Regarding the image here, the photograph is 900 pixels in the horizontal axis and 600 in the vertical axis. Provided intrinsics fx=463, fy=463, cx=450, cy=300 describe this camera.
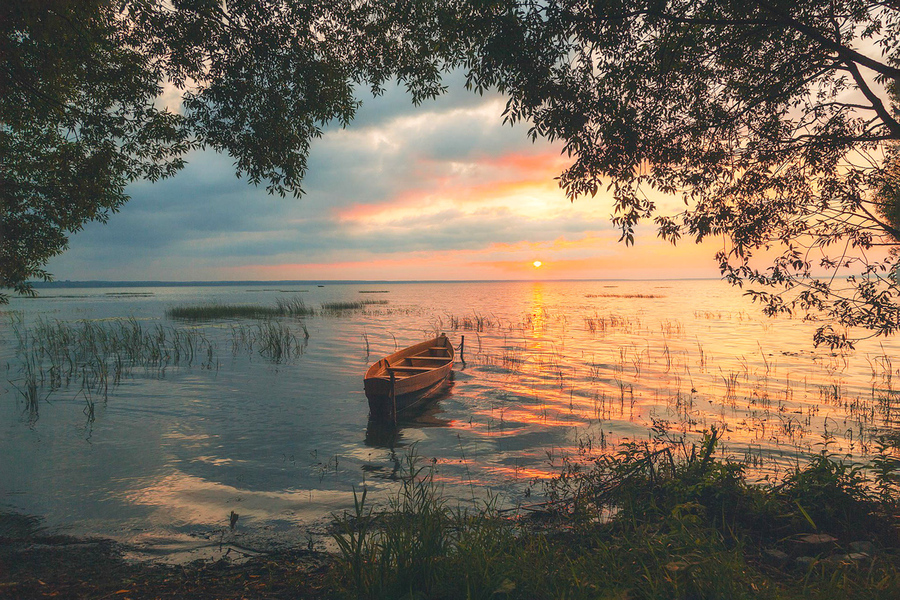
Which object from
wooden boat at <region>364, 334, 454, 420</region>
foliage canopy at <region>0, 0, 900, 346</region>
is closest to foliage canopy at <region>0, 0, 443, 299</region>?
foliage canopy at <region>0, 0, 900, 346</region>

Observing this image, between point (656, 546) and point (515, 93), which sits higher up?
point (515, 93)

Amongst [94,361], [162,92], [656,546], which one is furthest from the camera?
[94,361]

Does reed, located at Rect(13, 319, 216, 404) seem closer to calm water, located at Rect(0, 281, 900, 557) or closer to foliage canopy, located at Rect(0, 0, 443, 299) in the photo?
calm water, located at Rect(0, 281, 900, 557)

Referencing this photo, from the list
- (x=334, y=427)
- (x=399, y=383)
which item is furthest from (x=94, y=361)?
(x=399, y=383)

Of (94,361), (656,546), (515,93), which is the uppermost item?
(515,93)

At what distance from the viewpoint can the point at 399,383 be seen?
12.4 metres

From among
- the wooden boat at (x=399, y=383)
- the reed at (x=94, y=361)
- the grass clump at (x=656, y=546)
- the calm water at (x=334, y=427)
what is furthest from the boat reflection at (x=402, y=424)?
the reed at (x=94, y=361)

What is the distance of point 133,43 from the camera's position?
29.0 ft

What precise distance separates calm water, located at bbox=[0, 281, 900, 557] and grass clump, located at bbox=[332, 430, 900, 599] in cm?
237

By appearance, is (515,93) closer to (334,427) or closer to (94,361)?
(334,427)

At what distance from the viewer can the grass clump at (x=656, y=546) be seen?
3.71 metres

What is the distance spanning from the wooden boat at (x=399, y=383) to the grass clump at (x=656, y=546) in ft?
17.5

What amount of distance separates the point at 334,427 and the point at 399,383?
2.06m

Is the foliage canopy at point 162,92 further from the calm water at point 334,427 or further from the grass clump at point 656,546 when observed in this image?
the grass clump at point 656,546
